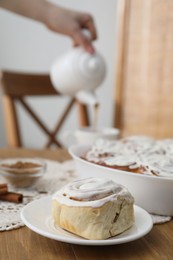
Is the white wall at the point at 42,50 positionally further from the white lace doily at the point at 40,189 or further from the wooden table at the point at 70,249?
the wooden table at the point at 70,249

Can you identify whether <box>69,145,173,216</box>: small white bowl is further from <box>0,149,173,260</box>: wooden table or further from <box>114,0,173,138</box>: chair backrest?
<box>114,0,173,138</box>: chair backrest

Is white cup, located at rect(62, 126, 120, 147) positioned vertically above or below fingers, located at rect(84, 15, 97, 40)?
below

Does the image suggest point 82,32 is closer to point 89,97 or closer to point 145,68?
point 89,97

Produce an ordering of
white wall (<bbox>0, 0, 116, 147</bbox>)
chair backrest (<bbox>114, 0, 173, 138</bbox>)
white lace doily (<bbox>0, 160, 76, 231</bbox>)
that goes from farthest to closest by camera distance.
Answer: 1. white wall (<bbox>0, 0, 116, 147</bbox>)
2. chair backrest (<bbox>114, 0, 173, 138</bbox>)
3. white lace doily (<bbox>0, 160, 76, 231</bbox>)

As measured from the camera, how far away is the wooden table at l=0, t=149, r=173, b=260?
61cm

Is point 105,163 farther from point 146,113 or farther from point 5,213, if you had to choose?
point 146,113

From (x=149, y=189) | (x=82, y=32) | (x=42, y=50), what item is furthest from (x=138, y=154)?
(x=42, y=50)

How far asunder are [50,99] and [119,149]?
6.40 feet

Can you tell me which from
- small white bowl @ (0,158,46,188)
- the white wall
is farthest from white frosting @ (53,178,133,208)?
the white wall

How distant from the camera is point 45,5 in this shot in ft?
5.15

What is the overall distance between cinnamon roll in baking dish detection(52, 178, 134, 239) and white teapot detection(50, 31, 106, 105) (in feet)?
2.55

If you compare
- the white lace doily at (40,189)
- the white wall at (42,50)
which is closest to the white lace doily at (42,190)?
the white lace doily at (40,189)

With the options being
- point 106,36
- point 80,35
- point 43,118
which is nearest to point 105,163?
point 80,35

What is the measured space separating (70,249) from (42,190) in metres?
0.32
